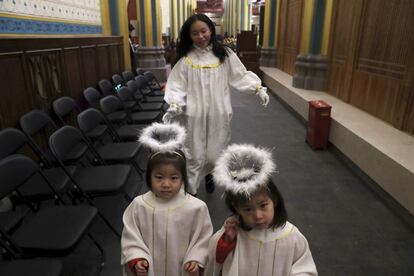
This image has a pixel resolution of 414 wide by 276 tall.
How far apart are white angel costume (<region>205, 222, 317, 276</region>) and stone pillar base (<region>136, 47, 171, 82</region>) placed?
7.81m

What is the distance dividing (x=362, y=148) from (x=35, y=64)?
3378 mm

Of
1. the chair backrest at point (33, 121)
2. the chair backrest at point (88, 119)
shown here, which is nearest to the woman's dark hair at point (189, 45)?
the chair backrest at point (88, 119)

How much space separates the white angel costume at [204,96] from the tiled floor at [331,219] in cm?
50

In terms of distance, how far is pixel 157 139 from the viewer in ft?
5.20

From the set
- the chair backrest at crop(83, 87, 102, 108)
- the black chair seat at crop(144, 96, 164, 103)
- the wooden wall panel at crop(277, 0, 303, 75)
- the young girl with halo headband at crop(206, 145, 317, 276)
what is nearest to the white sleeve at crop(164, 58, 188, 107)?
the young girl with halo headband at crop(206, 145, 317, 276)

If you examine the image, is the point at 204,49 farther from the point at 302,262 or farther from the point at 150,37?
the point at 150,37

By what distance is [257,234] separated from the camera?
3.97 ft

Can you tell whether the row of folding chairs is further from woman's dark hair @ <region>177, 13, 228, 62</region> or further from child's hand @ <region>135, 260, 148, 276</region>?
woman's dark hair @ <region>177, 13, 228, 62</region>

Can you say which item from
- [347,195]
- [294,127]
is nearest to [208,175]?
[347,195]

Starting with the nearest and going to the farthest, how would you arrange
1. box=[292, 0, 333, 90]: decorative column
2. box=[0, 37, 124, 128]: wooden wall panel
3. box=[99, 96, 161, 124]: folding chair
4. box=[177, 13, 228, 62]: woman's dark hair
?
box=[177, 13, 228, 62]: woman's dark hair, box=[0, 37, 124, 128]: wooden wall panel, box=[99, 96, 161, 124]: folding chair, box=[292, 0, 333, 90]: decorative column

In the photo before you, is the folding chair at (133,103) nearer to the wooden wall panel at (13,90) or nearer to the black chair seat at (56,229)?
the wooden wall panel at (13,90)

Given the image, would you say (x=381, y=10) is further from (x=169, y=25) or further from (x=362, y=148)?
(x=169, y=25)

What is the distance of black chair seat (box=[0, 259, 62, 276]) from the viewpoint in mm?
1354

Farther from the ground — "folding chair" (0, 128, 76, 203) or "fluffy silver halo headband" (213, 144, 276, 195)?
"fluffy silver halo headband" (213, 144, 276, 195)
